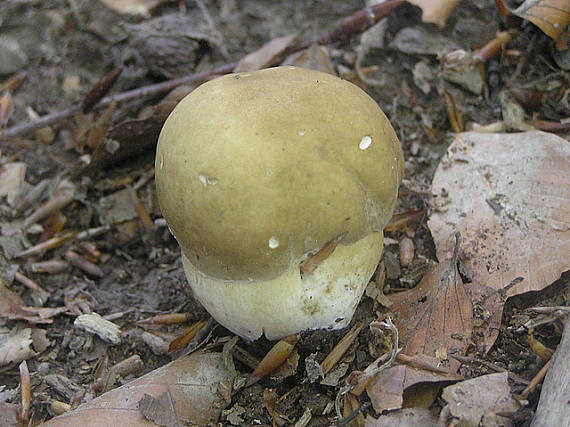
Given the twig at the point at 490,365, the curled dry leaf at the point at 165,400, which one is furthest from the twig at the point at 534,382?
the curled dry leaf at the point at 165,400

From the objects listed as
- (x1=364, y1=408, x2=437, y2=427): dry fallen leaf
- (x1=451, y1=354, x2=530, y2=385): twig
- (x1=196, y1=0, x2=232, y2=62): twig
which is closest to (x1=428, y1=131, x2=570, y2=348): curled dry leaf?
(x1=451, y1=354, x2=530, y2=385): twig

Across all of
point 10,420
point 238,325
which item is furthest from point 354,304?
point 10,420

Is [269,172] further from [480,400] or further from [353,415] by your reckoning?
[480,400]

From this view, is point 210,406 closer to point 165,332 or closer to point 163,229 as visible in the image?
point 165,332

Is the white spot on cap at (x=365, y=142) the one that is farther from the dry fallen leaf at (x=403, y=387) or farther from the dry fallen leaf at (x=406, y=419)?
the dry fallen leaf at (x=406, y=419)

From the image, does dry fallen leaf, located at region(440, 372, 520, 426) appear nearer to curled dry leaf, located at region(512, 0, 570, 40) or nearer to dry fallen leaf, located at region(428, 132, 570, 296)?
dry fallen leaf, located at region(428, 132, 570, 296)

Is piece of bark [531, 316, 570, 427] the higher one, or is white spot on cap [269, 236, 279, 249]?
white spot on cap [269, 236, 279, 249]

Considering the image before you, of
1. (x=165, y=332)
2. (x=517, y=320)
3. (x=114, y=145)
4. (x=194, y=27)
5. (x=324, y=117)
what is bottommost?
(x=165, y=332)
